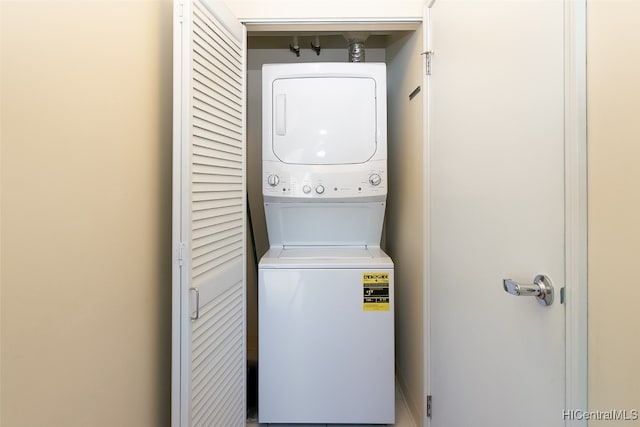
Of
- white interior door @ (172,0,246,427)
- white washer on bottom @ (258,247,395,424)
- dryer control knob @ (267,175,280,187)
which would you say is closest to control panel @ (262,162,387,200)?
dryer control knob @ (267,175,280,187)

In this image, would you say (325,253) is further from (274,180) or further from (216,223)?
(216,223)

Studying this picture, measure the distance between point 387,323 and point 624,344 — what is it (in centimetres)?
125

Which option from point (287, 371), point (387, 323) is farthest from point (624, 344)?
point (287, 371)

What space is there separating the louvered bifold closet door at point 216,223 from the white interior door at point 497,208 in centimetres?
97

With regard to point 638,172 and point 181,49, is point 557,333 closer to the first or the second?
point 638,172

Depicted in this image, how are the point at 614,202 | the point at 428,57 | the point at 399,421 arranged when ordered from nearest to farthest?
1. the point at 614,202
2. the point at 428,57
3. the point at 399,421

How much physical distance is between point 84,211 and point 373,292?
1.37 m

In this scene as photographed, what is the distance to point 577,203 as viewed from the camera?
79 centimetres

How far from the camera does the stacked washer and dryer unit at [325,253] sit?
73.4 inches

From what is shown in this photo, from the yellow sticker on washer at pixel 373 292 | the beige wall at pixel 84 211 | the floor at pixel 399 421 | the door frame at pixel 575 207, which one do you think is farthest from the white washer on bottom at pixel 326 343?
the door frame at pixel 575 207

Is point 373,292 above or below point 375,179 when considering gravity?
below

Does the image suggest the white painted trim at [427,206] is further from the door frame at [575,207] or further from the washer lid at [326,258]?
the door frame at [575,207]

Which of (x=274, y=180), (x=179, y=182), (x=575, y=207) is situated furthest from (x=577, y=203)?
(x=274, y=180)

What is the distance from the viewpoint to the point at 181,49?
4.08ft
